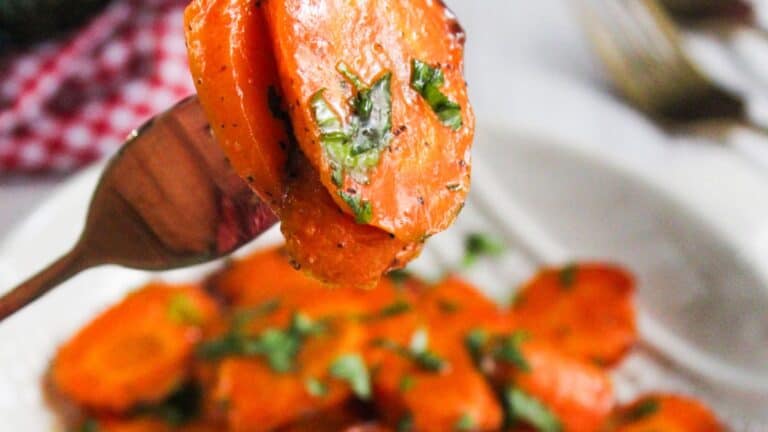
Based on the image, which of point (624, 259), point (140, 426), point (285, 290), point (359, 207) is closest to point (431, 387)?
point (285, 290)

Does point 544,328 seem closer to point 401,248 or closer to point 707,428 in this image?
point 707,428

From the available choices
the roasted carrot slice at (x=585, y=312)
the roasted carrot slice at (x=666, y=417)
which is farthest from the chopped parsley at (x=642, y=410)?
the roasted carrot slice at (x=585, y=312)

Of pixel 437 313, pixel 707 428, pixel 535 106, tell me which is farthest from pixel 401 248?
pixel 535 106

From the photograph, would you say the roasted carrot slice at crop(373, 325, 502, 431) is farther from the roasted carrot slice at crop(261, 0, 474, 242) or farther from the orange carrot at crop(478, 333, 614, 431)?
the roasted carrot slice at crop(261, 0, 474, 242)

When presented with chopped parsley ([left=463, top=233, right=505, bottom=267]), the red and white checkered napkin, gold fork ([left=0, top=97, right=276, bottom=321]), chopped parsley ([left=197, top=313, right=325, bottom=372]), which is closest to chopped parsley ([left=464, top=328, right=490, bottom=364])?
chopped parsley ([left=197, top=313, right=325, bottom=372])

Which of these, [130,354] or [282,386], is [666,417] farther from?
[130,354]

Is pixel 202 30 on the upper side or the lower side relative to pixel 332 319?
upper
